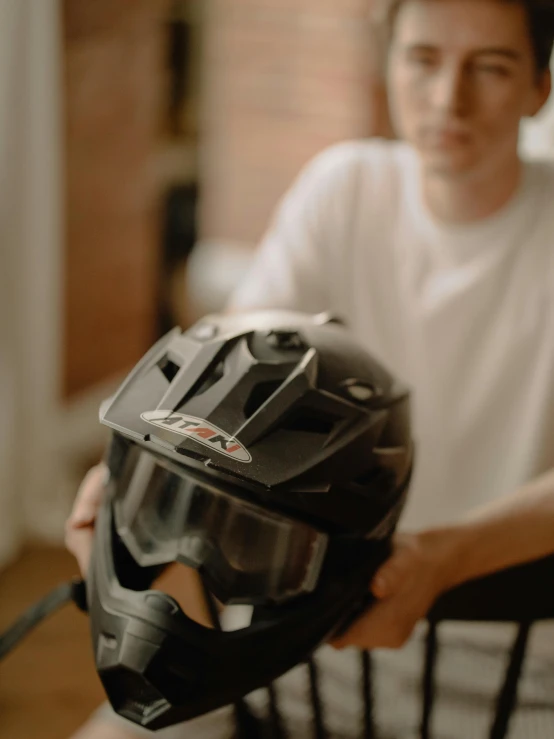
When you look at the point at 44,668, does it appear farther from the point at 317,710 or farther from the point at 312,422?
the point at 312,422

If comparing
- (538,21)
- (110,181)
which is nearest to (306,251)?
(538,21)

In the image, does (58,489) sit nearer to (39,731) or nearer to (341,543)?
(39,731)

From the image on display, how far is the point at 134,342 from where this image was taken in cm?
255

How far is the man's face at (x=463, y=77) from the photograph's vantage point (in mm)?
979

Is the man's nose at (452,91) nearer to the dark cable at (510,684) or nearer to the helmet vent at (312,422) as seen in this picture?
the helmet vent at (312,422)

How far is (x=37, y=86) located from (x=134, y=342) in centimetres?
91

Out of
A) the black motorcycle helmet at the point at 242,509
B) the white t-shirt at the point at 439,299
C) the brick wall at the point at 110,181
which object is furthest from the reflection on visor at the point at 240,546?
the brick wall at the point at 110,181

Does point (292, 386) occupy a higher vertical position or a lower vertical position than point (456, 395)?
higher

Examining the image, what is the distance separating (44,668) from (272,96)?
1.64 metres

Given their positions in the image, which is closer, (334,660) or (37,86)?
(334,660)

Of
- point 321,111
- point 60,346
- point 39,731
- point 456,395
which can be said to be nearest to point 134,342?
point 60,346

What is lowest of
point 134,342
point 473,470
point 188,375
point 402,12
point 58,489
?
point 58,489

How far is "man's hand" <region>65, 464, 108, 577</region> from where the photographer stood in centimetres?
85

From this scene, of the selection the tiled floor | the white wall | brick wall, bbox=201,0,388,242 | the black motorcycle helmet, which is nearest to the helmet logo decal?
the black motorcycle helmet
